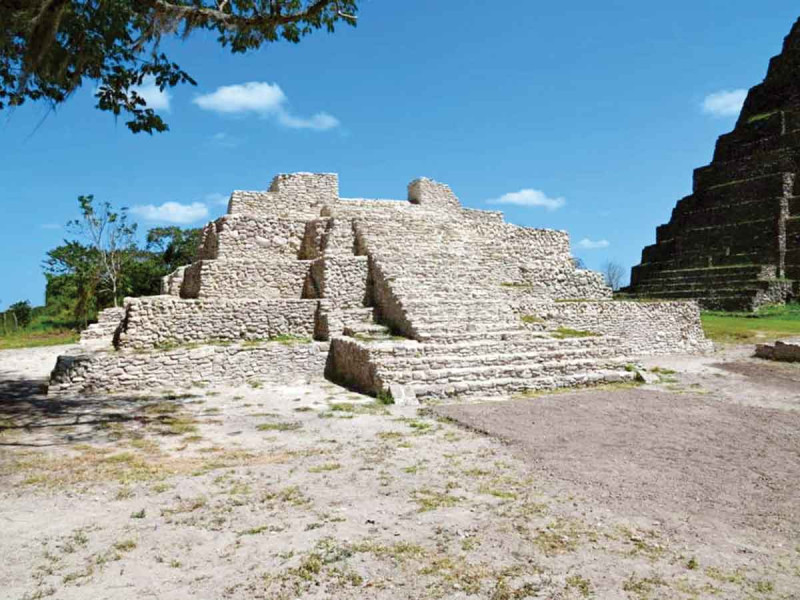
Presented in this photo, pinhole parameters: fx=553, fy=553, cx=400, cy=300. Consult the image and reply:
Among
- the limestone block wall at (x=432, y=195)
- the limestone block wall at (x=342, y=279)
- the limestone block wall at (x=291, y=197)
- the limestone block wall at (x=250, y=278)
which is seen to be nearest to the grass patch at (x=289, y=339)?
the limestone block wall at (x=342, y=279)

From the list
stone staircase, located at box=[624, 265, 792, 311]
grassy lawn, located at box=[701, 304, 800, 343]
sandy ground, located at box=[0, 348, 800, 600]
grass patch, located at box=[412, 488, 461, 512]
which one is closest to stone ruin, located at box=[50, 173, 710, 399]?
sandy ground, located at box=[0, 348, 800, 600]

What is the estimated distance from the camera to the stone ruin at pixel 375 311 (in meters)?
10.4

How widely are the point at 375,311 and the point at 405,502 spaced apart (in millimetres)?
9143

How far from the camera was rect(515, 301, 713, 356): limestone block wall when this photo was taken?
14593 mm

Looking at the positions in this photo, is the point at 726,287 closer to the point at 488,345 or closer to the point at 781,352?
the point at 781,352

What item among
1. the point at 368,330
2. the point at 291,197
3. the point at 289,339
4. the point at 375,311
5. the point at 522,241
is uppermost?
the point at 291,197

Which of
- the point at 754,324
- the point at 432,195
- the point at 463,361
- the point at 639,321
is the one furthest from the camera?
the point at 754,324

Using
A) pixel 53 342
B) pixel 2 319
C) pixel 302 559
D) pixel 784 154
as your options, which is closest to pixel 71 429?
pixel 302 559

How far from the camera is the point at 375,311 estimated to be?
13672mm

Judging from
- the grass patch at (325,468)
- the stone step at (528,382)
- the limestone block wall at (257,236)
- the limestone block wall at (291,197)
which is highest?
the limestone block wall at (291,197)

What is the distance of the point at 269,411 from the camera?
8805mm

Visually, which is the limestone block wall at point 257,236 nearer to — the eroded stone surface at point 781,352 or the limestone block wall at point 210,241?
the limestone block wall at point 210,241

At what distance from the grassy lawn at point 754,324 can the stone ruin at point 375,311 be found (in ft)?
9.78

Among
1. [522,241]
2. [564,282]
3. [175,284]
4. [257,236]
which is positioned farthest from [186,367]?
[564,282]
